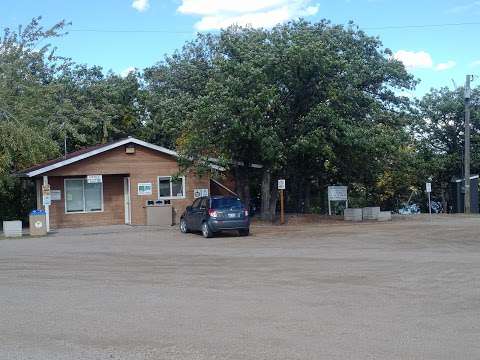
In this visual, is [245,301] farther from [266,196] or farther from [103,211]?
[103,211]

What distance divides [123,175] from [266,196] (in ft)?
23.4

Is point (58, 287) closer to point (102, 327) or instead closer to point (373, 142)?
point (102, 327)

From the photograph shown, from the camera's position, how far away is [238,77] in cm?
2570

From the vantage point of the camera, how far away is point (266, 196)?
96.4 ft

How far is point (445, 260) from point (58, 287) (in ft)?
29.0

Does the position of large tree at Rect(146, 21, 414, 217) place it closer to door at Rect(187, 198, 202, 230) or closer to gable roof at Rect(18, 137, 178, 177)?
gable roof at Rect(18, 137, 178, 177)

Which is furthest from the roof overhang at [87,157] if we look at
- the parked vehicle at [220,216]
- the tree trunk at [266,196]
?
the parked vehicle at [220,216]

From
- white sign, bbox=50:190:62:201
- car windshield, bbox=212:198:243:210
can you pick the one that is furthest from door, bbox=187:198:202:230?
white sign, bbox=50:190:62:201

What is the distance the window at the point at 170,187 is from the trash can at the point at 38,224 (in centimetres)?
655

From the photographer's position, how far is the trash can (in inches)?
958

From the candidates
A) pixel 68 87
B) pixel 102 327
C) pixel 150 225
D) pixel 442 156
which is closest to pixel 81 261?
pixel 102 327

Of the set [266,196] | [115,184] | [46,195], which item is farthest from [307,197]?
[46,195]

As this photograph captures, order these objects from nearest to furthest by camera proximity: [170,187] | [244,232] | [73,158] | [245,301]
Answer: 1. [245,301]
2. [244,232]
3. [73,158]
4. [170,187]

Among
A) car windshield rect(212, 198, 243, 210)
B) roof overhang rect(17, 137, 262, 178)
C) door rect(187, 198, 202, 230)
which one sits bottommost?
door rect(187, 198, 202, 230)
